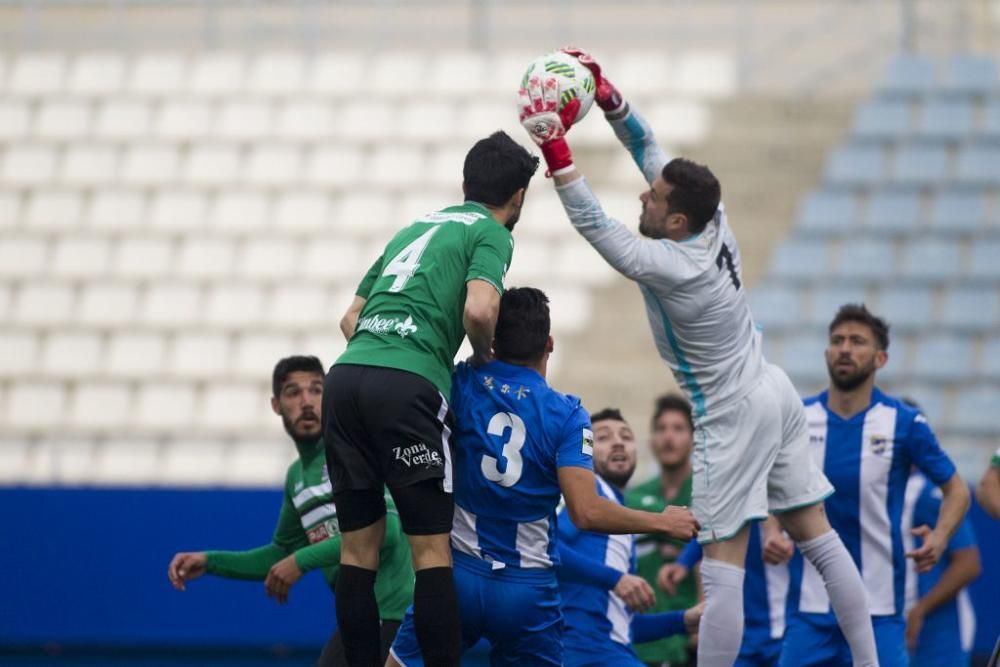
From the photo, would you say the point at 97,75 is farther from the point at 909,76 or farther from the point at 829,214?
the point at 909,76

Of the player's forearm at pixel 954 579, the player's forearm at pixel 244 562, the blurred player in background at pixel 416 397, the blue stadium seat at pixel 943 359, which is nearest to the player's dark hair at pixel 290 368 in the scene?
the player's forearm at pixel 244 562

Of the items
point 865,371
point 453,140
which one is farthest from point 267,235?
point 865,371

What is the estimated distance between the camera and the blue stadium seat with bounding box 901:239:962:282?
43.5ft

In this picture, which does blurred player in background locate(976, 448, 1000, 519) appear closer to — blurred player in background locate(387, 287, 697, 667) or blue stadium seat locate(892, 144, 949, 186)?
blurred player in background locate(387, 287, 697, 667)

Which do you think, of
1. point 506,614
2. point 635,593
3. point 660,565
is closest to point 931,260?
point 660,565

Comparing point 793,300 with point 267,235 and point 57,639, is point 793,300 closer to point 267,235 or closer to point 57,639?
point 267,235

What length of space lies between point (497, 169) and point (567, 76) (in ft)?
1.38

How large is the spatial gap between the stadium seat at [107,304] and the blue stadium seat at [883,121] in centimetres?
674

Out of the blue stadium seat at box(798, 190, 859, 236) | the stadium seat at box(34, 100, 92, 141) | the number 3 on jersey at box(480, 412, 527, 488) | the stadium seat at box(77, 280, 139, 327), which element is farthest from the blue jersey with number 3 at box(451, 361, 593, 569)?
the stadium seat at box(34, 100, 92, 141)

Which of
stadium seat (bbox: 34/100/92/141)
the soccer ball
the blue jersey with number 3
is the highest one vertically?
stadium seat (bbox: 34/100/92/141)

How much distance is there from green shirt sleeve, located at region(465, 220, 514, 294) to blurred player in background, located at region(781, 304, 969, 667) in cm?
215

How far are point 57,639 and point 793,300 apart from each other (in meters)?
6.46

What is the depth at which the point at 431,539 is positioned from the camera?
5066 millimetres

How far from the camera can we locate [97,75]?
52.9 feet
